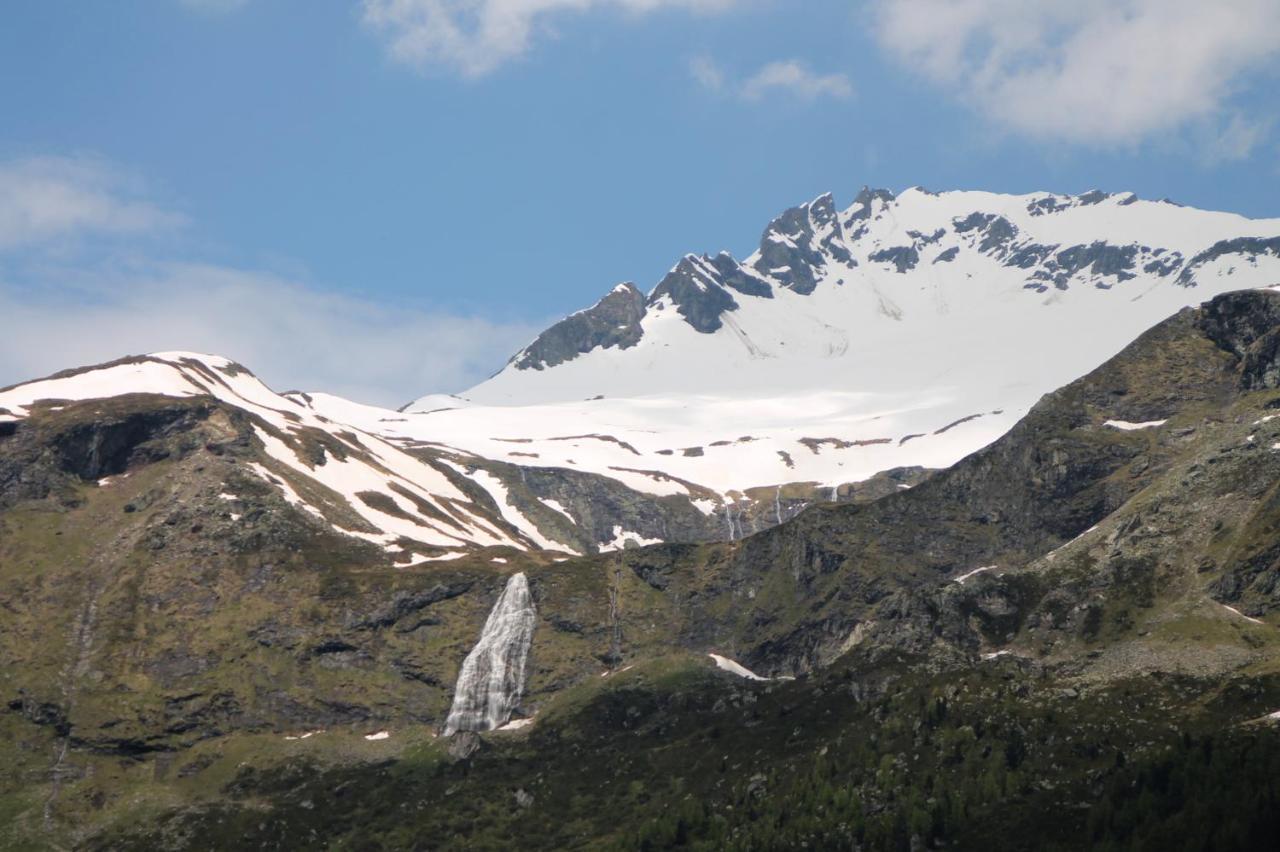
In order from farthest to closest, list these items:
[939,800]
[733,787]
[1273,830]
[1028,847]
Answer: [733,787] < [939,800] < [1028,847] < [1273,830]

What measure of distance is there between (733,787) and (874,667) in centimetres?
2905

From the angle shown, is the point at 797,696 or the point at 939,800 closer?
the point at 939,800

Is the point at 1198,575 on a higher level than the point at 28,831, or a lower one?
higher

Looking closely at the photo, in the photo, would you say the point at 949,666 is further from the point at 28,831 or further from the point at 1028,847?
the point at 28,831

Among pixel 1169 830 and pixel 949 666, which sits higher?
pixel 949 666

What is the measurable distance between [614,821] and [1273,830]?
257 ft

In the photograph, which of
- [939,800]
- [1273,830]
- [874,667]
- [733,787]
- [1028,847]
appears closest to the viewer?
[1273,830]

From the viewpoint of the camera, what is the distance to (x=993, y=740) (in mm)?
156625

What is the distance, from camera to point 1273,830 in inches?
4877

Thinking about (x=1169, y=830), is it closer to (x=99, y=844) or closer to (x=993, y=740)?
(x=993, y=740)

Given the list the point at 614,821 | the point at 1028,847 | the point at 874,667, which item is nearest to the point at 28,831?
the point at 614,821

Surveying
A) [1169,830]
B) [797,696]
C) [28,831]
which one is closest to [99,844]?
[28,831]

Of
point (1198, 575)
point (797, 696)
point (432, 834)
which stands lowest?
point (432, 834)

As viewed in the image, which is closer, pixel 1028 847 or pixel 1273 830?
pixel 1273 830
